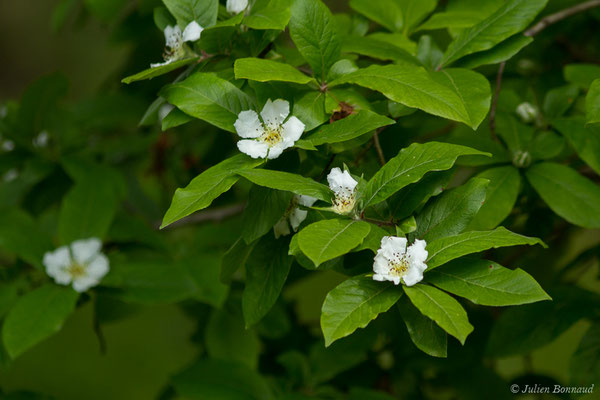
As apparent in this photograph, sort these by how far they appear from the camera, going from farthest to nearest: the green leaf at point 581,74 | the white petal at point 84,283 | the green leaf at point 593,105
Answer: the white petal at point 84,283, the green leaf at point 581,74, the green leaf at point 593,105

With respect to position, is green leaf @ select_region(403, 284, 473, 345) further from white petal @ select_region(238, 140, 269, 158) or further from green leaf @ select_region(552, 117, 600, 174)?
green leaf @ select_region(552, 117, 600, 174)

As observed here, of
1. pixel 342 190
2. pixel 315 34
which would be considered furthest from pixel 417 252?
pixel 315 34

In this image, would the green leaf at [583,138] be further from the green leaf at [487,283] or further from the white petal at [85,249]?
the white petal at [85,249]

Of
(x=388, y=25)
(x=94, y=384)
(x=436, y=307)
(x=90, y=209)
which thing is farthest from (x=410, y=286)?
(x=94, y=384)

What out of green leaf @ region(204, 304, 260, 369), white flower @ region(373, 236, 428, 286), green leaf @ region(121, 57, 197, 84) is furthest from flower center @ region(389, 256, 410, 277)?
green leaf @ region(204, 304, 260, 369)

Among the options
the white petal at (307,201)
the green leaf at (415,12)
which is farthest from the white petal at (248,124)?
the green leaf at (415,12)

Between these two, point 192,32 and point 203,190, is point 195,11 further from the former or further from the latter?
point 203,190
